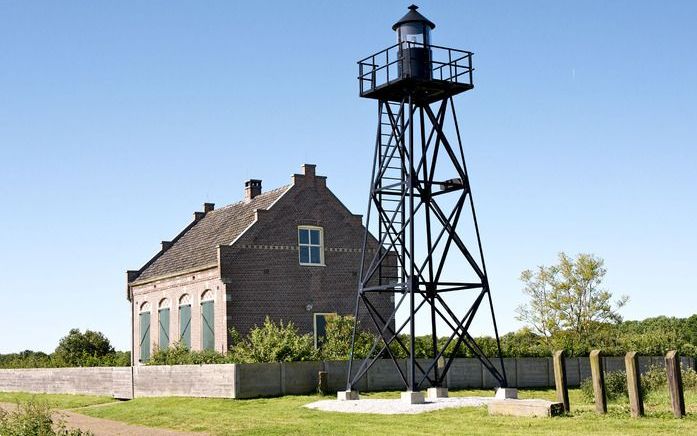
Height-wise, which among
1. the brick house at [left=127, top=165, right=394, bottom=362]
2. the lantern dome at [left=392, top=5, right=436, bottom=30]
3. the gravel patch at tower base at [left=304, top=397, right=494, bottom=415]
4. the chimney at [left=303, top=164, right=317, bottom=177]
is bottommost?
the gravel patch at tower base at [left=304, top=397, right=494, bottom=415]

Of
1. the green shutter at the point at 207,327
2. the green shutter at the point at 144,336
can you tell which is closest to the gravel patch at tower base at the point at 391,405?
the green shutter at the point at 207,327

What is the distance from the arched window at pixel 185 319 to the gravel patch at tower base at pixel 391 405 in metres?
17.9

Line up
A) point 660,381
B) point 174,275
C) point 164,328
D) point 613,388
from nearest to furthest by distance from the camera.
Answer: point 613,388 < point 660,381 < point 174,275 < point 164,328

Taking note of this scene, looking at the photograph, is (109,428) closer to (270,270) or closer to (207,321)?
(207,321)

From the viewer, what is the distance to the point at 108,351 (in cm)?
6216

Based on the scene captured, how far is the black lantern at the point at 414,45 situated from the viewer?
97.7ft

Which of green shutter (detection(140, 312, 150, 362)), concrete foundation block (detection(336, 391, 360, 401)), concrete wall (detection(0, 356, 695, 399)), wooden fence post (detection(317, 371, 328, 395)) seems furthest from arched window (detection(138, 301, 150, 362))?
concrete foundation block (detection(336, 391, 360, 401))

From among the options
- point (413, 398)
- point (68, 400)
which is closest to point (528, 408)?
point (413, 398)

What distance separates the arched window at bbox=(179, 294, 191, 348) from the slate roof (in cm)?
162

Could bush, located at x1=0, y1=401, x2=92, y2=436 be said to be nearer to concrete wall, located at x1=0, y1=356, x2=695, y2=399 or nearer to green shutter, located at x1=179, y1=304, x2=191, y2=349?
concrete wall, located at x1=0, y1=356, x2=695, y2=399

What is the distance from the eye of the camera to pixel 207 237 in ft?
158

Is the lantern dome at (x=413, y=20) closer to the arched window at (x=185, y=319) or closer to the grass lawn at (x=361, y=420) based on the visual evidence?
the grass lawn at (x=361, y=420)

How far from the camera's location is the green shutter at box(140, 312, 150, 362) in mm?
49812

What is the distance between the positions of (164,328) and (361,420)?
2682cm
